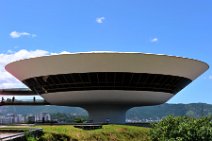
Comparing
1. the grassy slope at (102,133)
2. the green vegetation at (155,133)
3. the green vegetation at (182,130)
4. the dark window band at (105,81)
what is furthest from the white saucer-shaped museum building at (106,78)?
the green vegetation at (182,130)

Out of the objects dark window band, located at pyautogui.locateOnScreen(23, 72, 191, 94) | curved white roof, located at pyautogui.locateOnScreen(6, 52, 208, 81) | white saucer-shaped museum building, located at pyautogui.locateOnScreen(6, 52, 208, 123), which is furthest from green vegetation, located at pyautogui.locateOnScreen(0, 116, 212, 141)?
dark window band, located at pyautogui.locateOnScreen(23, 72, 191, 94)

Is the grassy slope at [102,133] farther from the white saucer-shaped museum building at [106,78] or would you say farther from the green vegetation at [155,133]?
the white saucer-shaped museum building at [106,78]

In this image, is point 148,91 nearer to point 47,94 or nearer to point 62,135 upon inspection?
point 47,94

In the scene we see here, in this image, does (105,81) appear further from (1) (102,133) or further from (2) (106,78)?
(1) (102,133)

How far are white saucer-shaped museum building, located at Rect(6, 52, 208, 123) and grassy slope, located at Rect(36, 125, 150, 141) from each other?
11044mm

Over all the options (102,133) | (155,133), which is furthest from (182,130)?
(102,133)

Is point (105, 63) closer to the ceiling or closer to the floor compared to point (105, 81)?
closer to the ceiling

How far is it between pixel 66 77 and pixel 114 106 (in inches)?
317

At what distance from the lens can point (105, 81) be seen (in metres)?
48.2

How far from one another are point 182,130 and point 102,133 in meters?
6.48

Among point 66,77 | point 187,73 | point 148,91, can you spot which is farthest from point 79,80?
point 187,73

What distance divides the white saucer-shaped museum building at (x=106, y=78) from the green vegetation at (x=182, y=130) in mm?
14248

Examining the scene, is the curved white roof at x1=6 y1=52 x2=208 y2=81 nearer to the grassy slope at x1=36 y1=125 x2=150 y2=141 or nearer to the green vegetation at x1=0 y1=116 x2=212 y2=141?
the grassy slope at x1=36 y1=125 x2=150 y2=141

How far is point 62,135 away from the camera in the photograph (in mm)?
29547
